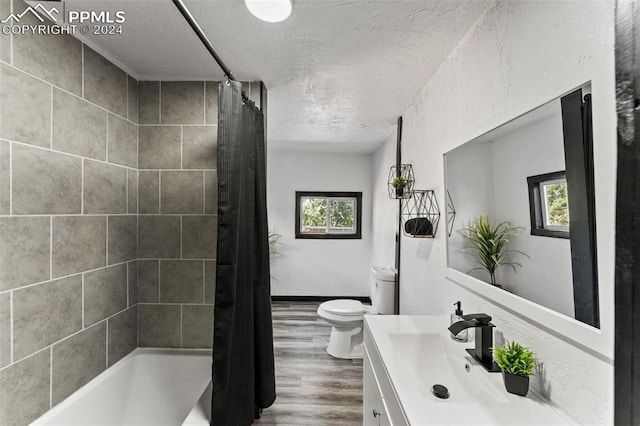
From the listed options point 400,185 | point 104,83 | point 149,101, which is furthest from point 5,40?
point 400,185

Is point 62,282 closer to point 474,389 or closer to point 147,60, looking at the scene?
point 147,60

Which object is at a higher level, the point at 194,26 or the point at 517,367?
the point at 194,26

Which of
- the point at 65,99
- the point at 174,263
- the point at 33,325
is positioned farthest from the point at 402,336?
the point at 65,99

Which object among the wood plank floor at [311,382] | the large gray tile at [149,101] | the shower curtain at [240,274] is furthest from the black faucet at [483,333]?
the large gray tile at [149,101]

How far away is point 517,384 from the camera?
3.07 ft

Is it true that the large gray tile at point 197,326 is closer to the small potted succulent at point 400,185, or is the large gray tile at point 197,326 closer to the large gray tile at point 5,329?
the large gray tile at point 5,329

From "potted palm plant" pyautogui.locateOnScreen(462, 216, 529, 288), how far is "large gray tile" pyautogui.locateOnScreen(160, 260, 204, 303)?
1674 millimetres

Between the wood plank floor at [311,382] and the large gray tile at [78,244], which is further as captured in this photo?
the wood plank floor at [311,382]

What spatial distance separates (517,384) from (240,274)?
4.00ft

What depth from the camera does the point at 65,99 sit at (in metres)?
1.41

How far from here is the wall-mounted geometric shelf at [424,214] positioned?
71.7 inches

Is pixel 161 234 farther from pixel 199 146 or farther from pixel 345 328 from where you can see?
pixel 345 328

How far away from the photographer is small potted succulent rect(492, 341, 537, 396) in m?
0.93

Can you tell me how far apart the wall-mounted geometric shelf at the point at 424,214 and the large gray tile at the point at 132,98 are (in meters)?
2.04
